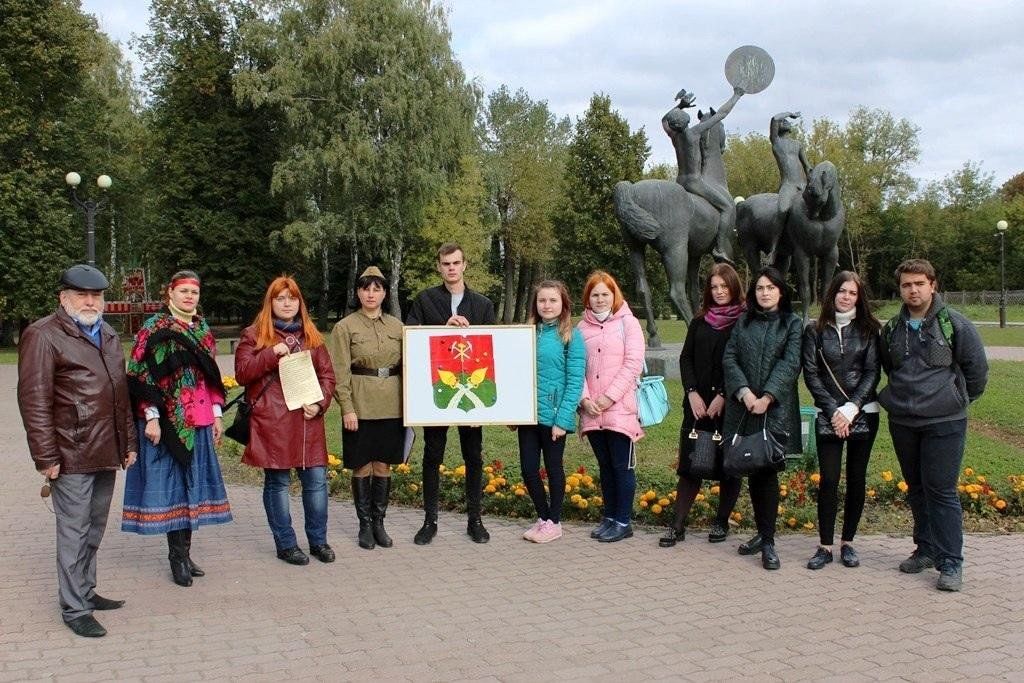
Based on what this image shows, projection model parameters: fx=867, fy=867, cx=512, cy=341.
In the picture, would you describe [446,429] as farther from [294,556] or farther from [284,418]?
[294,556]

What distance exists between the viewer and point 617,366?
6.06m

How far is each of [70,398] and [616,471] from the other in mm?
3498

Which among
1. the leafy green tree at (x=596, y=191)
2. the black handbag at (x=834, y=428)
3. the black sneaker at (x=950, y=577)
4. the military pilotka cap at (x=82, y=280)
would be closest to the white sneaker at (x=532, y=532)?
the black handbag at (x=834, y=428)

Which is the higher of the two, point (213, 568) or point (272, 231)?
point (272, 231)

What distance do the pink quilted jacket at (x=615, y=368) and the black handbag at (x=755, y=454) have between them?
2.66 ft

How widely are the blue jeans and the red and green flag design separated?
96 centimetres

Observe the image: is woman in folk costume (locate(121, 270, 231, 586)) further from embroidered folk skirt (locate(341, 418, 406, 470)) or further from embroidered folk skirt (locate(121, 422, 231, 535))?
embroidered folk skirt (locate(341, 418, 406, 470))

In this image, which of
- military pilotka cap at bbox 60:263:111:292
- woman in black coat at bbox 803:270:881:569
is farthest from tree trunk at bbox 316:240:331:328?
woman in black coat at bbox 803:270:881:569

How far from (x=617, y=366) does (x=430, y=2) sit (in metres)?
32.0

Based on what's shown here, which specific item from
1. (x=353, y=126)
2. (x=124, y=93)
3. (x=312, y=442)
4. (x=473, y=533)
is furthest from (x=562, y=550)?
(x=124, y=93)

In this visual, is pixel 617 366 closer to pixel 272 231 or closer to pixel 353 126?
pixel 353 126

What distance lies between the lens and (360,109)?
33.1 metres

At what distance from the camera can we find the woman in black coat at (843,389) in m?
5.32

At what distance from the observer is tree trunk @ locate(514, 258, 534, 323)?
168 ft
